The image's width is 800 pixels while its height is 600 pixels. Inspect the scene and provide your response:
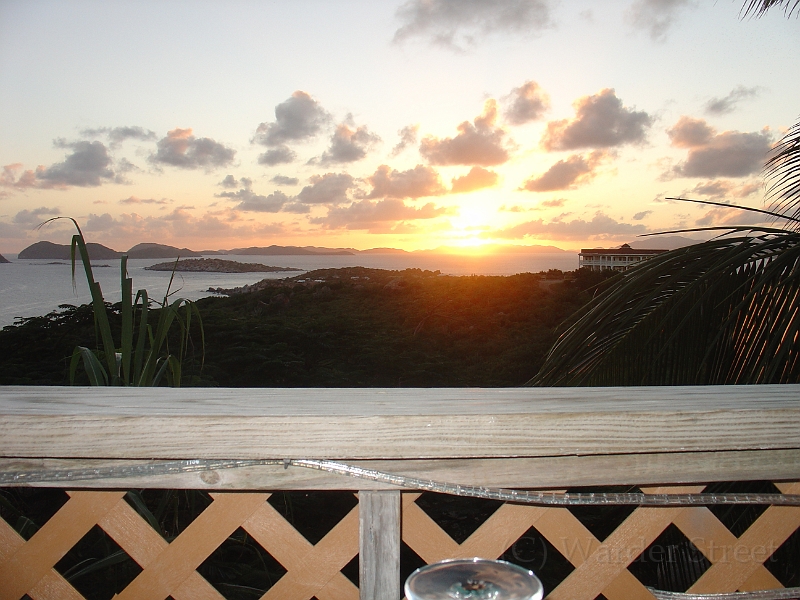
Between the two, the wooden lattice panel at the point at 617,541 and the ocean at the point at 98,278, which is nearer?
the wooden lattice panel at the point at 617,541

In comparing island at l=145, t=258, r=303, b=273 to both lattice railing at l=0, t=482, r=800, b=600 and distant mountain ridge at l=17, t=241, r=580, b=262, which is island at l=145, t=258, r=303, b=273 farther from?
lattice railing at l=0, t=482, r=800, b=600

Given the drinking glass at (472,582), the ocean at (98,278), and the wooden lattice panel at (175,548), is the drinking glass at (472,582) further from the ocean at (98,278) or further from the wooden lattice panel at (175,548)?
the ocean at (98,278)

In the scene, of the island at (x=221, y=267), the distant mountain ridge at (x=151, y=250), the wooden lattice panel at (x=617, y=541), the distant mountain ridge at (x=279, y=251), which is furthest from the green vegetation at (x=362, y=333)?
the distant mountain ridge at (x=279, y=251)

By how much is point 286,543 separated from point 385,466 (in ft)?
0.36

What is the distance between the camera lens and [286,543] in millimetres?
438

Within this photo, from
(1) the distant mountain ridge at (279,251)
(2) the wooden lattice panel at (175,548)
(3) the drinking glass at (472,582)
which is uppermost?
(1) the distant mountain ridge at (279,251)

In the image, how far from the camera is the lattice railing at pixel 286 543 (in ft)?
1.40

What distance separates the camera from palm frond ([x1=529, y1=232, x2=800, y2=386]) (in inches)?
53.9

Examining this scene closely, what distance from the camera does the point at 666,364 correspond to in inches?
59.9

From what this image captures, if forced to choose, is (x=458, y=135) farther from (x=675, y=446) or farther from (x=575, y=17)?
(x=675, y=446)

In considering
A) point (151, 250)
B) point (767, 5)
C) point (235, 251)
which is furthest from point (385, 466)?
point (235, 251)

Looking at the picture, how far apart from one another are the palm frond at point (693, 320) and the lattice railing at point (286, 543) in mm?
1037

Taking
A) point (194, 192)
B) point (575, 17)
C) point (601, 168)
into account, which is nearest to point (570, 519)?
point (575, 17)

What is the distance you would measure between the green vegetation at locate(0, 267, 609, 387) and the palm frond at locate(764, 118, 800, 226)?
2215 mm
